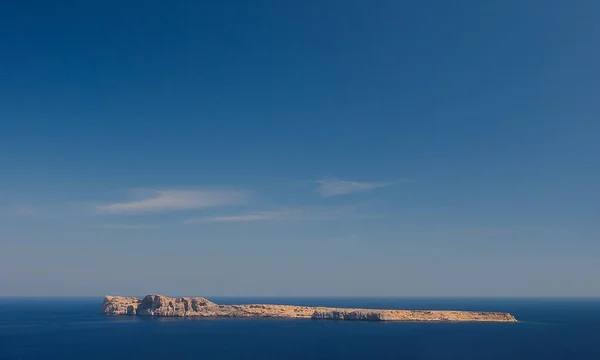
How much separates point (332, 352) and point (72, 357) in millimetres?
53666

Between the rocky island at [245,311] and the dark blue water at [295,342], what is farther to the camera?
the rocky island at [245,311]

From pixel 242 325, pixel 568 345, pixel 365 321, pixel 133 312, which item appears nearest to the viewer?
pixel 568 345

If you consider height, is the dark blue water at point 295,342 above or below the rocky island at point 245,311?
below

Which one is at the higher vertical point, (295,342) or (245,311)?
(245,311)

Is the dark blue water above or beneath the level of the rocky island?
beneath

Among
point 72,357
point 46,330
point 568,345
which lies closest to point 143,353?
point 72,357

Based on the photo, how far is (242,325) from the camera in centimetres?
15450

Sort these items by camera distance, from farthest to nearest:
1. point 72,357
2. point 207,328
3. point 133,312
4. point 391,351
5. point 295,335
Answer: point 133,312 → point 207,328 → point 295,335 → point 391,351 → point 72,357

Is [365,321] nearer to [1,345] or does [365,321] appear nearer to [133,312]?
[133,312]

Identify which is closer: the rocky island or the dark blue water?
the dark blue water

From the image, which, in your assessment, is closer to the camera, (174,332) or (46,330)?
(174,332)

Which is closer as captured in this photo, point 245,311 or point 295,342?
point 295,342

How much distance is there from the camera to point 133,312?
19438 cm

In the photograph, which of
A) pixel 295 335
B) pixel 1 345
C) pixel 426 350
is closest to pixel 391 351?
pixel 426 350
